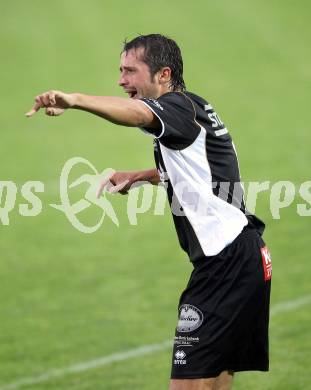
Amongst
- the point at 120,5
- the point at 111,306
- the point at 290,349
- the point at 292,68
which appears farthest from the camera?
the point at 120,5

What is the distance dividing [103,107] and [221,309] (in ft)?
5.05

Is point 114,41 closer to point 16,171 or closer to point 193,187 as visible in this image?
point 16,171

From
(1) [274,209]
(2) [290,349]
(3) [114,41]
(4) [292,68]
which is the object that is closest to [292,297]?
(2) [290,349]

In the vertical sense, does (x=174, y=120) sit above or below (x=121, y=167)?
below

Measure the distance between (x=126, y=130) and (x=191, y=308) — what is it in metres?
13.6

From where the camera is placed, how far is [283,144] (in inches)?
715

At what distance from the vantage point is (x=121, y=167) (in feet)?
56.7

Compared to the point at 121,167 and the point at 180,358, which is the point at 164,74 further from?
the point at 121,167

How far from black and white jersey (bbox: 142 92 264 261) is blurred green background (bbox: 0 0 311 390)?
2976 mm

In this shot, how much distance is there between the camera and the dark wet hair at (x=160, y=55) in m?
6.36

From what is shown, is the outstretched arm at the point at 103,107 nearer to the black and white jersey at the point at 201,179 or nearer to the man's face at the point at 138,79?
the black and white jersey at the point at 201,179

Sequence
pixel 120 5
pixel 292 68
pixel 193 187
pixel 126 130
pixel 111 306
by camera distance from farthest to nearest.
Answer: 1. pixel 120 5
2. pixel 292 68
3. pixel 126 130
4. pixel 111 306
5. pixel 193 187

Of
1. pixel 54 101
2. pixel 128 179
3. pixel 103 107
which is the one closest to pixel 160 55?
pixel 103 107
